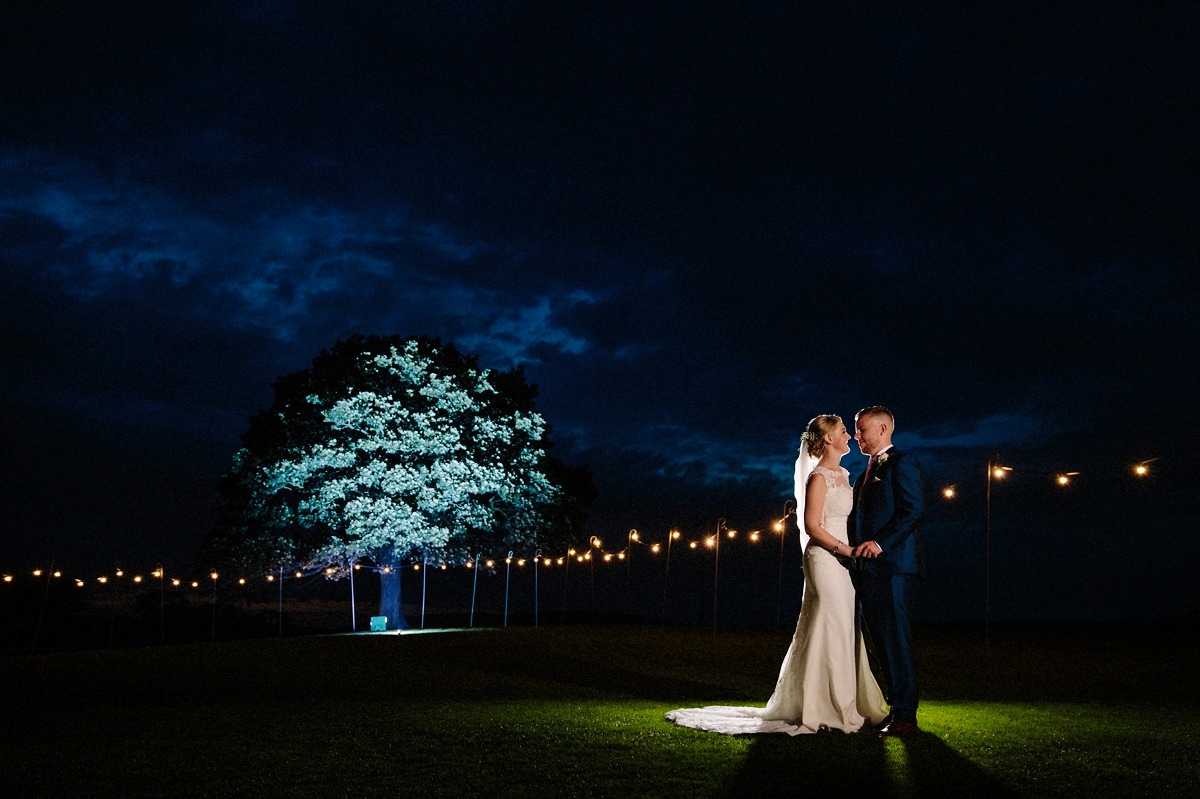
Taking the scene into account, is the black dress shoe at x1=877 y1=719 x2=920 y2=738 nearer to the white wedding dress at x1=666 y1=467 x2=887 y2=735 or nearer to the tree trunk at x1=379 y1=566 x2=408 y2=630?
the white wedding dress at x1=666 y1=467 x2=887 y2=735

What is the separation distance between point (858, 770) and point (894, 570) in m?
1.81

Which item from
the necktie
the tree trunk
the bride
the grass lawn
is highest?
the necktie

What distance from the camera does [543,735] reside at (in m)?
7.34

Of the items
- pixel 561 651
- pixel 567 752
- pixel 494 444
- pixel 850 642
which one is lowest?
pixel 561 651

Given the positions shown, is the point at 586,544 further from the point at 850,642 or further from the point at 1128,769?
the point at 1128,769

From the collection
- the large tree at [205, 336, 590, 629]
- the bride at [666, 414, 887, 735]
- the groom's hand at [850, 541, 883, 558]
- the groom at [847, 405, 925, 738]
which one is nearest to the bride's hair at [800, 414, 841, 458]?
the bride at [666, 414, 887, 735]

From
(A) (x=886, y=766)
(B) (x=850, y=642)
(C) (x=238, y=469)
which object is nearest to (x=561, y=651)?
(B) (x=850, y=642)

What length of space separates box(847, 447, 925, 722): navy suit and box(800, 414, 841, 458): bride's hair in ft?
1.84

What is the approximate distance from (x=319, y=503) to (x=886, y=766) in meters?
21.8

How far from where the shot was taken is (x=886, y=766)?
595 centimetres

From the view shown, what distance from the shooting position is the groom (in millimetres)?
7141

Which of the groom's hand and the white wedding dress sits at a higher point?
the groom's hand

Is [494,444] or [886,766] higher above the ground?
[494,444]

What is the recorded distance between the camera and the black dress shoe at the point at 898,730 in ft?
23.1
